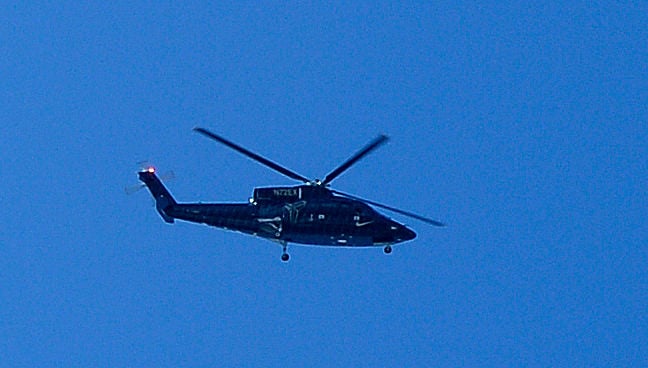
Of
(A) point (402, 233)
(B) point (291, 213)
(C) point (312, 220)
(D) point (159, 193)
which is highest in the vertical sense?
(D) point (159, 193)

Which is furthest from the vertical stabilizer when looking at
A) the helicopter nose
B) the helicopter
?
the helicopter nose

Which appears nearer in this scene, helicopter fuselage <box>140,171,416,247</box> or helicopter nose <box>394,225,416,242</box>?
helicopter fuselage <box>140,171,416,247</box>

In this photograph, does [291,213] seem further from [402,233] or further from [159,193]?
[159,193]

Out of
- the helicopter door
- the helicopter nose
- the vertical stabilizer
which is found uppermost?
the vertical stabilizer

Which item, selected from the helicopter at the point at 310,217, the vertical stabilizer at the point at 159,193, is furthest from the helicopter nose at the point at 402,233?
the vertical stabilizer at the point at 159,193

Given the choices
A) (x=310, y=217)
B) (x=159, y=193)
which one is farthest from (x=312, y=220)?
(x=159, y=193)

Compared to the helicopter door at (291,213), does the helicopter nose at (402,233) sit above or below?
below

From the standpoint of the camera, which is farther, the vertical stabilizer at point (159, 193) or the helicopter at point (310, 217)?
the vertical stabilizer at point (159, 193)

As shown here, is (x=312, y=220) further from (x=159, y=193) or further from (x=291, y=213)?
(x=159, y=193)

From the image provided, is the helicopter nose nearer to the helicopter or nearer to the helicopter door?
the helicopter

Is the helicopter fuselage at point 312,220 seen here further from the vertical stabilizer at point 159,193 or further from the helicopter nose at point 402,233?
the vertical stabilizer at point 159,193

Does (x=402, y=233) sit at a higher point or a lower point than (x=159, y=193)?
lower

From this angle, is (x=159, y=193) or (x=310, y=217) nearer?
(x=310, y=217)

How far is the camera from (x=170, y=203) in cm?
10250
